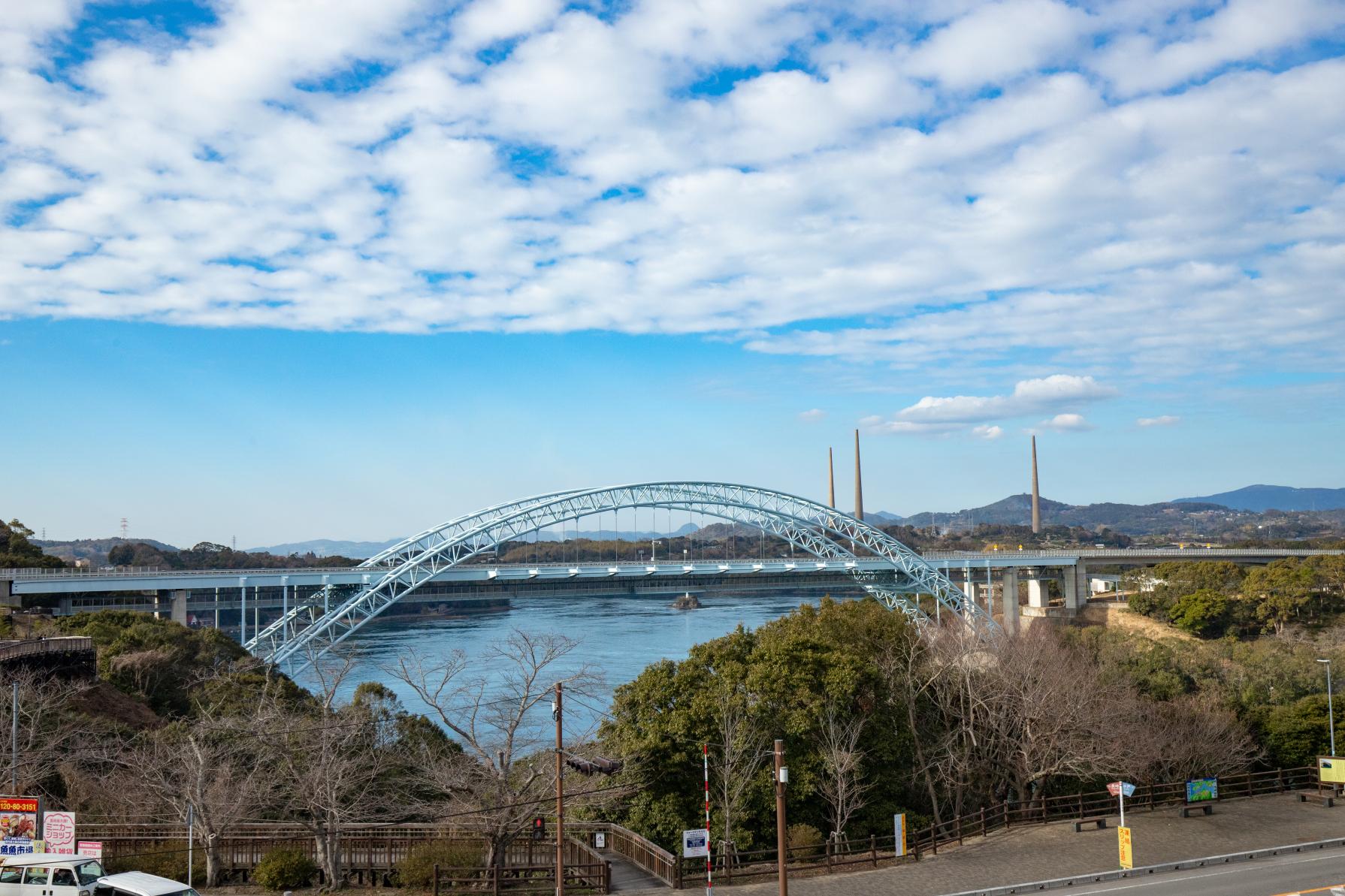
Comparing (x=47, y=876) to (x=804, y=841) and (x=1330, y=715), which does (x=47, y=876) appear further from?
(x=1330, y=715)

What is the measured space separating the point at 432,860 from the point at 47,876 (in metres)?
6.33

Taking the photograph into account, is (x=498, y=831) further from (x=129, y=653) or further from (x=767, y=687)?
(x=129, y=653)

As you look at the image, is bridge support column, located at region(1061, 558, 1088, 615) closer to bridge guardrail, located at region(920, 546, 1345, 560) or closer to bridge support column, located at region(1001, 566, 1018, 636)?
bridge guardrail, located at region(920, 546, 1345, 560)

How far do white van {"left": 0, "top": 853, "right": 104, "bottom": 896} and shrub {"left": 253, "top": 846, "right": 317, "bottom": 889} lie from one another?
3.75m

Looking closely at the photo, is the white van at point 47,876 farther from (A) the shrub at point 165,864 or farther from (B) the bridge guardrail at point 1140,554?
(B) the bridge guardrail at point 1140,554

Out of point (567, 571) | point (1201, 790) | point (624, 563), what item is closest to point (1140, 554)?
point (624, 563)

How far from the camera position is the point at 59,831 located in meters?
15.5

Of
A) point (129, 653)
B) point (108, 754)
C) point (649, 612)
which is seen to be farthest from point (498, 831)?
point (649, 612)

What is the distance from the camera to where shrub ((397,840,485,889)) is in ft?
60.0

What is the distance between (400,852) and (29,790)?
296 inches

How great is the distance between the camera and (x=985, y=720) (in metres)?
27.6

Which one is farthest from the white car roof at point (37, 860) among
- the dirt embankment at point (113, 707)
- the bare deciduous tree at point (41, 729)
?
the dirt embankment at point (113, 707)

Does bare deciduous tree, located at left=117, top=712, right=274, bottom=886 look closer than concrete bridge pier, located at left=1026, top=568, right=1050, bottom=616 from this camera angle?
Yes

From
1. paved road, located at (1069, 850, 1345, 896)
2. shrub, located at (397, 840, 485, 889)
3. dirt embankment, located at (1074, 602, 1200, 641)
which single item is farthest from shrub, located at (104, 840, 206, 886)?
dirt embankment, located at (1074, 602, 1200, 641)
